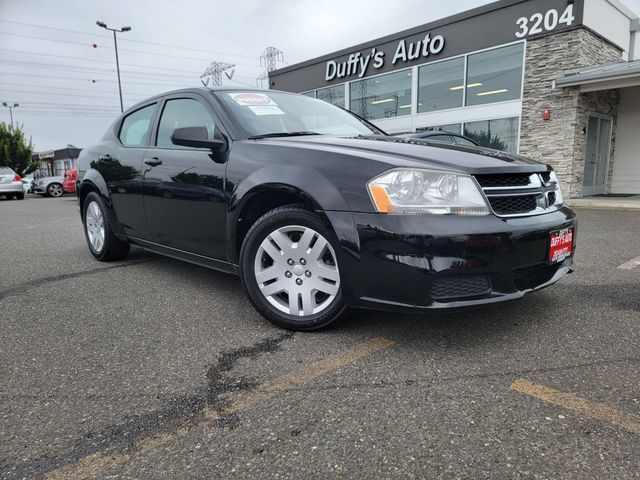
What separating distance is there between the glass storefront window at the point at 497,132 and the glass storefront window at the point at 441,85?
0.86m

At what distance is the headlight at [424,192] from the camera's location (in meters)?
2.26

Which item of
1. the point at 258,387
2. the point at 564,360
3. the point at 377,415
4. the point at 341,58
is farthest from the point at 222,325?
the point at 341,58

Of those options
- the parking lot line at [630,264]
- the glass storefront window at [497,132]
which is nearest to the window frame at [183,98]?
the parking lot line at [630,264]

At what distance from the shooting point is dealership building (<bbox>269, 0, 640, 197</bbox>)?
37.2 feet

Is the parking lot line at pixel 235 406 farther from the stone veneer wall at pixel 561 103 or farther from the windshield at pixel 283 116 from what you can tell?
the stone veneer wall at pixel 561 103

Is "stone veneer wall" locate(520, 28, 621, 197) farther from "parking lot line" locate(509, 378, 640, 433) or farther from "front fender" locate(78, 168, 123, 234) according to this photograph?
"parking lot line" locate(509, 378, 640, 433)

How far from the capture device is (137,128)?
13.4 feet

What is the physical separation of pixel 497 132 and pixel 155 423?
42.6ft

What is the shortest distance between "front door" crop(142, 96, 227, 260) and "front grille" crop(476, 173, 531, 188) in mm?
1552

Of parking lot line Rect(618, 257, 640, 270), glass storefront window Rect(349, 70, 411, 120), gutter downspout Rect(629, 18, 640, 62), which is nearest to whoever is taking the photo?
parking lot line Rect(618, 257, 640, 270)

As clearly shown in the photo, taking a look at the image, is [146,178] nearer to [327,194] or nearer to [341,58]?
[327,194]

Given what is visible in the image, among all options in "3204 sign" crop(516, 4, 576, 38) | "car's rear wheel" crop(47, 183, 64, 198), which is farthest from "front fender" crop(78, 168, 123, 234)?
"car's rear wheel" crop(47, 183, 64, 198)

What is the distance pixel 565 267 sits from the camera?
2.72 metres

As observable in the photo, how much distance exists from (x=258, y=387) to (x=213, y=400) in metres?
0.21
